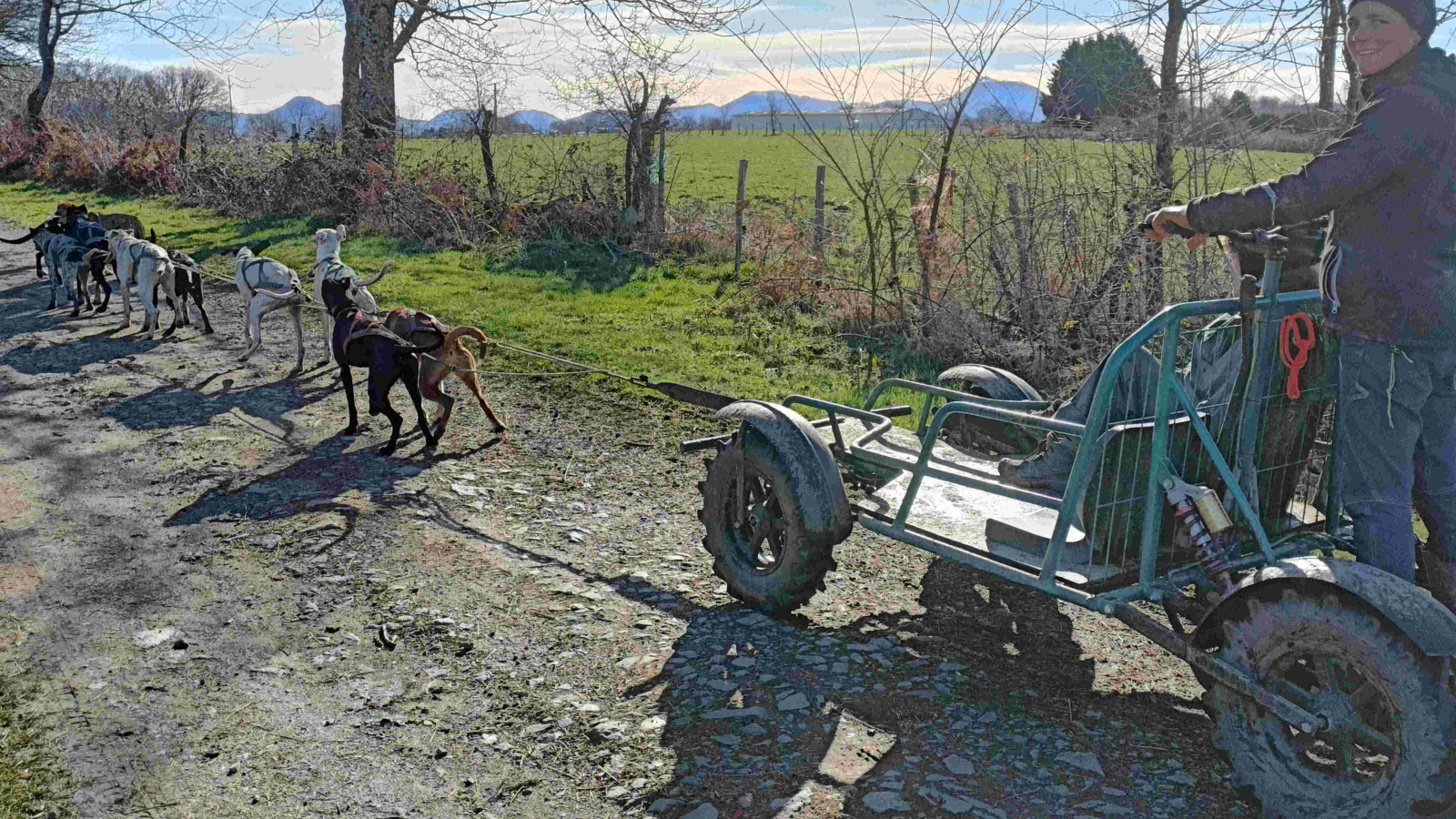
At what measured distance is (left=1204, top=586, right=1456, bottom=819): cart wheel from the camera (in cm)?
280

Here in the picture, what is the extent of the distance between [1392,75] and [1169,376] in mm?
1072

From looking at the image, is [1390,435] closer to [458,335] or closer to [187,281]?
[458,335]

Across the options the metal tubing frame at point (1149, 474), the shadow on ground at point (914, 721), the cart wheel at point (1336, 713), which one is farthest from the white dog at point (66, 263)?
the cart wheel at point (1336, 713)

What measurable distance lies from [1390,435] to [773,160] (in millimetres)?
40559

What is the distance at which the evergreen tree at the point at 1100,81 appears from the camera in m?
8.13

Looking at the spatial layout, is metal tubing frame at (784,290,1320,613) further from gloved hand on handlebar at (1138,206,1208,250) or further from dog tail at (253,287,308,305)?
dog tail at (253,287,308,305)

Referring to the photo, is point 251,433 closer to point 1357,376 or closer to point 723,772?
point 723,772

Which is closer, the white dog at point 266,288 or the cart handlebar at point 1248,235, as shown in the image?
the cart handlebar at point 1248,235

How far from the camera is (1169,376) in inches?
133

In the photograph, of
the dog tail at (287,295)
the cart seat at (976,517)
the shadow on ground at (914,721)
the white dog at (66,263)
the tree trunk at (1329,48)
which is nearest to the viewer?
the shadow on ground at (914,721)

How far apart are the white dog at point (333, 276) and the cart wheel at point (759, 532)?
452 cm

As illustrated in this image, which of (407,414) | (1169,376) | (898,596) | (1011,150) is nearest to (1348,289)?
(1169,376)

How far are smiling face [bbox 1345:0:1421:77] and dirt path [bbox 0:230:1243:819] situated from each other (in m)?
2.32

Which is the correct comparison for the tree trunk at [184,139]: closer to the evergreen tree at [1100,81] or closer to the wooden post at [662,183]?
the wooden post at [662,183]
